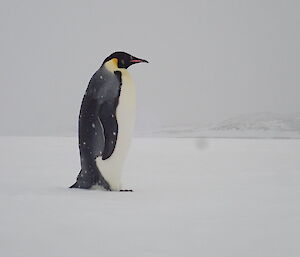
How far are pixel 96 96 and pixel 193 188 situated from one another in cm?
122

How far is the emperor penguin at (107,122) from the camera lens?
4148 millimetres

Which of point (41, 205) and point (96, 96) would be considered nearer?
point (41, 205)

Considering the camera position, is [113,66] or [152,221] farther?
[113,66]

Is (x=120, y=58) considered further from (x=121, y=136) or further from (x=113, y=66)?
(x=121, y=136)

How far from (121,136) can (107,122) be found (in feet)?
0.67

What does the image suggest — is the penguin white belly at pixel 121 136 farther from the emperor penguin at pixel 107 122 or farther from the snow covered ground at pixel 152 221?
the snow covered ground at pixel 152 221

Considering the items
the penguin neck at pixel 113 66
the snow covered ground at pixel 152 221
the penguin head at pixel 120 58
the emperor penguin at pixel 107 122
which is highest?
the penguin head at pixel 120 58

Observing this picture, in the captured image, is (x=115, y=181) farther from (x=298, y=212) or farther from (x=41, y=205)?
(x=298, y=212)

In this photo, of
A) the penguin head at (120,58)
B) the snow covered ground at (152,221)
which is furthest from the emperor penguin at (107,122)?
the snow covered ground at (152,221)

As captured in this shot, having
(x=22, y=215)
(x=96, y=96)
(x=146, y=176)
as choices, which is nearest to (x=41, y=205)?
(x=22, y=215)

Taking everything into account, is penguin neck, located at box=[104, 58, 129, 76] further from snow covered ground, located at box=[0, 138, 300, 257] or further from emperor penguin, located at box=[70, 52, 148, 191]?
snow covered ground, located at box=[0, 138, 300, 257]

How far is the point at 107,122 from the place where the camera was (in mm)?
4133

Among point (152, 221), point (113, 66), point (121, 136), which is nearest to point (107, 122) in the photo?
point (121, 136)

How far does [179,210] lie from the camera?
3.03 meters
